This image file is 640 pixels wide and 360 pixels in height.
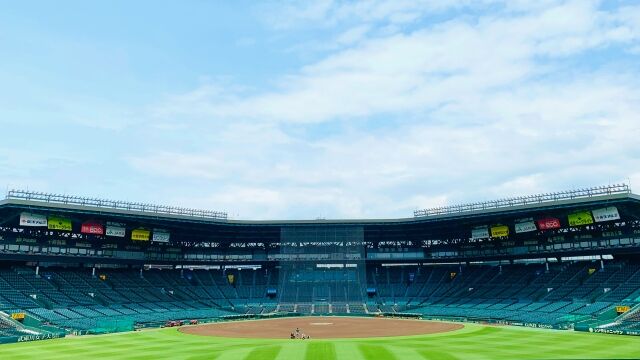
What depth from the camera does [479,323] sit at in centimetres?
8275

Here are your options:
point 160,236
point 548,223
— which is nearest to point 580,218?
point 548,223

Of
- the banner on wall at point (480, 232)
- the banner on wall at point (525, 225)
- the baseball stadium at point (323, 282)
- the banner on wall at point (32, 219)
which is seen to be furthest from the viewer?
the banner on wall at point (480, 232)

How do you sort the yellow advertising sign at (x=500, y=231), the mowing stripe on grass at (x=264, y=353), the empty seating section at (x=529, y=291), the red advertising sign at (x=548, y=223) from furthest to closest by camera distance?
the yellow advertising sign at (x=500, y=231)
the red advertising sign at (x=548, y=223)
the empty seating section at (x=529, y=291)
the mowing stripe on grass at (x=264, y=353)

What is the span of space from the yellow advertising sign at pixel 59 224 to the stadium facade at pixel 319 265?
182mm

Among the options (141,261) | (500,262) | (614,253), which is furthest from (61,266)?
(614,253)

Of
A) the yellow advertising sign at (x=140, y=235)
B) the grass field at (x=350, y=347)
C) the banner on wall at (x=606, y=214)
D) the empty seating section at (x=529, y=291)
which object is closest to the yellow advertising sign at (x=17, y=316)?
the grass field at (x=350, y=347)

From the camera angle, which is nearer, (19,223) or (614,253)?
(19,223)

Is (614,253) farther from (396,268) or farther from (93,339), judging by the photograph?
(93,339)

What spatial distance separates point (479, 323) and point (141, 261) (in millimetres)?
72288

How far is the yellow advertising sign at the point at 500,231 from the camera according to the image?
100562 mm

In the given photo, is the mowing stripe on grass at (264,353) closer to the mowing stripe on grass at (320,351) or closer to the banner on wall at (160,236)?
the mowing stripe on grass at (320,351)

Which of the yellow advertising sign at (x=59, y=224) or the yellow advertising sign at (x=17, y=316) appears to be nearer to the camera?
the yellow advertising sign at (x=17, y=316)

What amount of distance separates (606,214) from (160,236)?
8731cm

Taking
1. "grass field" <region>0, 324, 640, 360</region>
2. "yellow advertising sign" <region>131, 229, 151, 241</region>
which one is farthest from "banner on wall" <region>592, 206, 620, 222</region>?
"yellow advertising sign" <region>131, 229, 151, 241</region>
